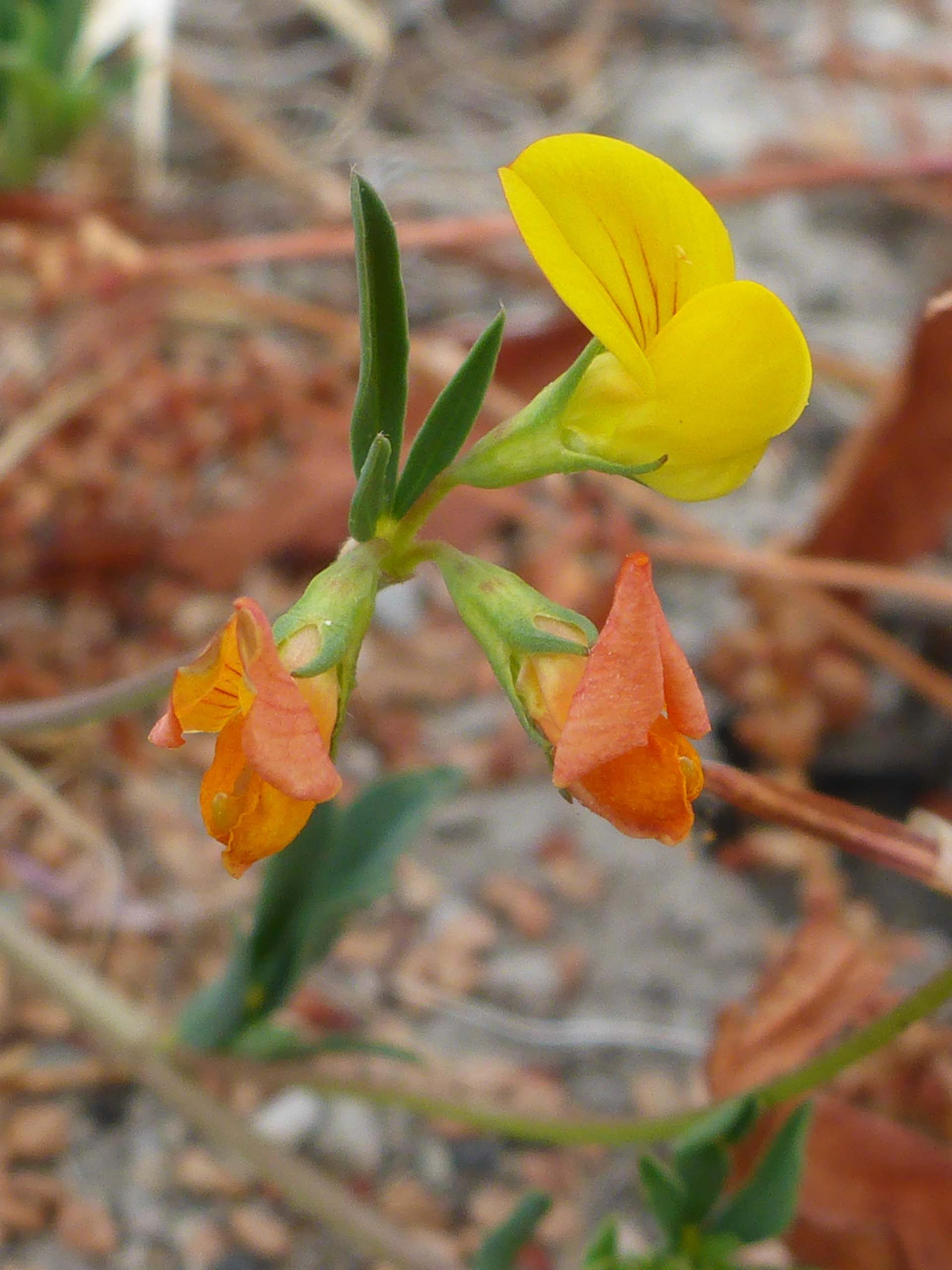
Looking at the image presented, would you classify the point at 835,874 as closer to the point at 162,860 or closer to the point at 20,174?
the point at 162,860

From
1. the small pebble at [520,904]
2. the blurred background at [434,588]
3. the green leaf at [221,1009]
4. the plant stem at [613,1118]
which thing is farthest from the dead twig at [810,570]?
the green leaf at [221,1009]

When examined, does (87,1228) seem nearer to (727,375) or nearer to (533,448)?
(533,448)

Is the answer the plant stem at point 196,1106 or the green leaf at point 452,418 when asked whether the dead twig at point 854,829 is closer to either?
the green leaf at point 452,418

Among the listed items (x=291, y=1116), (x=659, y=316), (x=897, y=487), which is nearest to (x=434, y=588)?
(x=897, y=487)

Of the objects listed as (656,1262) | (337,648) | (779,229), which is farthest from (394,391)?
(779,229)

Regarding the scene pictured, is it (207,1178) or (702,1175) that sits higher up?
(702,1175)

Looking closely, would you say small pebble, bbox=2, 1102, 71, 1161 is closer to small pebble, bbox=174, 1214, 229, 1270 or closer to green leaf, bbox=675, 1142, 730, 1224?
small pebble, bbox=174, 1214, 229, 1270
